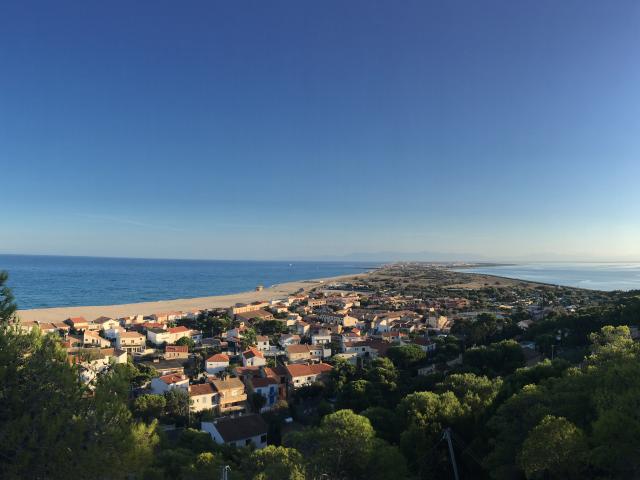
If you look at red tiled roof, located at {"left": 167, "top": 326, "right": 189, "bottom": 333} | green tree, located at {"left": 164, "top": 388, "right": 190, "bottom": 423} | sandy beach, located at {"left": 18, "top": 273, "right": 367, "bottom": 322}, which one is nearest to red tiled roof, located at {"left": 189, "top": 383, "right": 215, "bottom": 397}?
green tree, located at {"left": 164, "top": 388, "right": 190, "bottom": 423}

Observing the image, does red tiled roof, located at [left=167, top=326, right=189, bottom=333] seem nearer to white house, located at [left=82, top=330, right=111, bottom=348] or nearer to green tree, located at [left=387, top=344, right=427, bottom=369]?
white house, located at [left=82, top=330, right=111, bottom=348]

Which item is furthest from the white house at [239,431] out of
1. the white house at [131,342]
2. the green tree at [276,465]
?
the white house at [131,342]

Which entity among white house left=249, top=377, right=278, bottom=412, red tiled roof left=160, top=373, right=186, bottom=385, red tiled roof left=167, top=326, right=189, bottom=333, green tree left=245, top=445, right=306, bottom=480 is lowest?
white house left=249, top=377, right=278, bottom=412

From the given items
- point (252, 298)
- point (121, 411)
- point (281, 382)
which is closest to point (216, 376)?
point (281, 382)

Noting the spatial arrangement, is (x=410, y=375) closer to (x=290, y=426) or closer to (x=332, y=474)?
(x=290, y=426)

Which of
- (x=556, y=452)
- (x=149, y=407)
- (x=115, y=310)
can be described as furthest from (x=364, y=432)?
(x=115, y=310)

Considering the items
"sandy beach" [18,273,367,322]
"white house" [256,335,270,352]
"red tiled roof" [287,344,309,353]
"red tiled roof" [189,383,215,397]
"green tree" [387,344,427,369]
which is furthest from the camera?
"sandy beach" [18,273,367,322]

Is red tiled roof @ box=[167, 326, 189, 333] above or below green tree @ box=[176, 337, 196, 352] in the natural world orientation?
above
